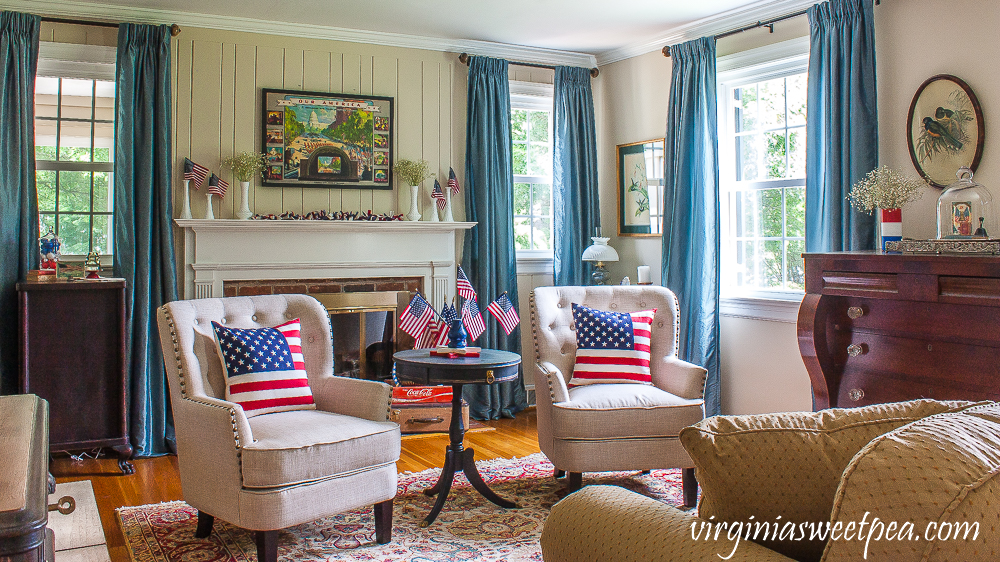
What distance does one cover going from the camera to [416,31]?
4.95 meters

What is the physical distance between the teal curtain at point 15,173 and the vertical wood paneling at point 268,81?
3.83 ft

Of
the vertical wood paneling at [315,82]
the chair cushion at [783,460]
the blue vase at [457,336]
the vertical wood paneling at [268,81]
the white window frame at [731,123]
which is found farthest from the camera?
the vertical wood paneling at [315,82]

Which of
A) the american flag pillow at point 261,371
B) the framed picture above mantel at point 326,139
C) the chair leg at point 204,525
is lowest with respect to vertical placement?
Result: the chair leg at point 204,525

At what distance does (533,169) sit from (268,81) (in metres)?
1.96

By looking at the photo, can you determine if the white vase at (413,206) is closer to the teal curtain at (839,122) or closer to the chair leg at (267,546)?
the teal curtain at (839,122)

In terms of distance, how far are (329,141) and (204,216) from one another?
895 mm

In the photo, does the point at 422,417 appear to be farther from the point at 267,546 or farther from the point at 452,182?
the point at 267,546

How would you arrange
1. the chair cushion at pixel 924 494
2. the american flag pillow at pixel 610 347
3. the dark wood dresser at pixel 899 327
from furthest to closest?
1. the american flag pillow at pixel 610 347
2. the dark wood dresser at pixel 899 327
3. the chair cushion at pixel 924 494

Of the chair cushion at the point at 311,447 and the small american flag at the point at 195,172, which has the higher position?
the small american flag at the point at 195,172

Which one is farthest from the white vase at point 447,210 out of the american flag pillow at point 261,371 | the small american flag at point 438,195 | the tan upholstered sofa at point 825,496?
the tan upholstered sofa at point 825,496

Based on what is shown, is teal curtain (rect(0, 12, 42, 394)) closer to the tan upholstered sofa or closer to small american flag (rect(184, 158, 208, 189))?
small american flag (rect(184, 158, 208, 189))

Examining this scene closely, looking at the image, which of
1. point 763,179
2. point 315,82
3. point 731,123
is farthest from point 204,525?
point 731,123

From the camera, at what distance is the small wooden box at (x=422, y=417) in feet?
15.4

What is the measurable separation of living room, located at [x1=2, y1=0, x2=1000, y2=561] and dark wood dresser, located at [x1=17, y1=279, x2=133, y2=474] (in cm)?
19
